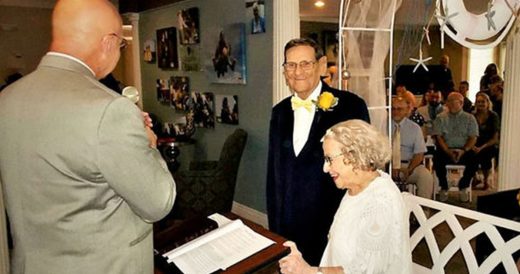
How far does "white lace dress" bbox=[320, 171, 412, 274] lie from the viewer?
148 cm

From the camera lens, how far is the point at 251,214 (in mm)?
4523

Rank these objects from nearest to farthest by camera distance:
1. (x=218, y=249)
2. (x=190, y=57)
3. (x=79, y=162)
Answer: (x=79, y=162) → (x=218, y=249) → (x=190, y=57)

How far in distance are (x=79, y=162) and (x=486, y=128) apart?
17.9 ft

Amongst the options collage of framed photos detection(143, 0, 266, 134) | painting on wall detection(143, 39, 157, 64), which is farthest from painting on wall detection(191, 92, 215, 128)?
painting on wall detection(143, 39, 157, 64)

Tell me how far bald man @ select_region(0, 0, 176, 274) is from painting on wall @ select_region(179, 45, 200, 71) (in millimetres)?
3980

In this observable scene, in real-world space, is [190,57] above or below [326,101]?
above

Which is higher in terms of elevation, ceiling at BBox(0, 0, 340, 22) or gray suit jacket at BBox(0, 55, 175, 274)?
ceiling at BBox(0, 0, 340, 22)

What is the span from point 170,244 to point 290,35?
8.84 feet

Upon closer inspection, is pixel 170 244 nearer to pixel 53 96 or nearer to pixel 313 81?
pixel 53 96

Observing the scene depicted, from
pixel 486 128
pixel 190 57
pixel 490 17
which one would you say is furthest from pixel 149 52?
pixel 490 17

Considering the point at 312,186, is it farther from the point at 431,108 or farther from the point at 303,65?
the point at 431,108

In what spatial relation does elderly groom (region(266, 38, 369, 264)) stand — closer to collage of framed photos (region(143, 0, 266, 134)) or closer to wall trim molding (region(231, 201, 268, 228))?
collage of framed photos (region(143, 0, 266, 134))

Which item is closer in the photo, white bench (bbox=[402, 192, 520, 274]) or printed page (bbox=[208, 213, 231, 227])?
printed page (bbox=[208, 213, 231, 227])

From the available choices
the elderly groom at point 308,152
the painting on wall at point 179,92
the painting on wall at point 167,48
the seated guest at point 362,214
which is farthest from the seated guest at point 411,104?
the seated guest at point 362,214
